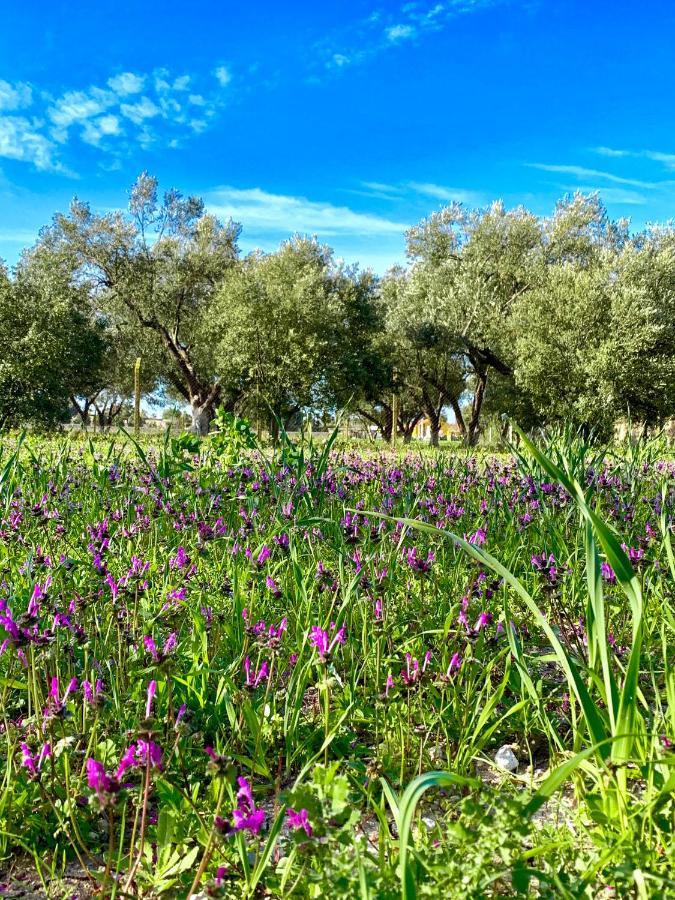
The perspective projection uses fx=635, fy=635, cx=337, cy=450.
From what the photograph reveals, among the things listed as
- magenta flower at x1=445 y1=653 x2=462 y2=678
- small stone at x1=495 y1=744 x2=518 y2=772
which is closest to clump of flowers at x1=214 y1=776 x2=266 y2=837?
magenta flower at x1=445 y1=653 x2=462 y2=678

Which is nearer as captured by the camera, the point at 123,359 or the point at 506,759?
the point at 506,759

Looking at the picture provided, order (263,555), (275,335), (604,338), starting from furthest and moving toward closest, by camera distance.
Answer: (275,335) → (604,338) → (263,555)

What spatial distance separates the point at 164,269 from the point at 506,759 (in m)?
40.4

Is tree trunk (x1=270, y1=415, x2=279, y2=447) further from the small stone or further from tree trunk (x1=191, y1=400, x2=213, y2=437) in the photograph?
tree trunk (x1=191, y1=400, x2=213, y2=437)

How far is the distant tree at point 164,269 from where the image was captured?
38.9 meters

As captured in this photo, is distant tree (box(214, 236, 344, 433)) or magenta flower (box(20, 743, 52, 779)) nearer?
magenta flower (box(20, 743, 52, 779))

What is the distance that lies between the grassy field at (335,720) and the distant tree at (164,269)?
34.7 m

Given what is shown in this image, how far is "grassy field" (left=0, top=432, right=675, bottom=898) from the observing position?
5.00 ft

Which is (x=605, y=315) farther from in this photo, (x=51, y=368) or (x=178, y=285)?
(x=51, y=368)

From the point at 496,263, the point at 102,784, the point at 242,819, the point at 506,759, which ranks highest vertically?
the point at 496,263

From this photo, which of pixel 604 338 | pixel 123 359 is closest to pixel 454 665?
pixel 604 338

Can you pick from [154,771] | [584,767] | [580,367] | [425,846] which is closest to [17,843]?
[154,771]

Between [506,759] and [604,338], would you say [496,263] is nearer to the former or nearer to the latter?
[604,338]

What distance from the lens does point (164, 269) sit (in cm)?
3919
